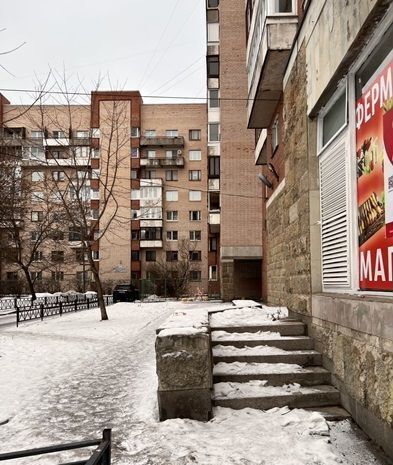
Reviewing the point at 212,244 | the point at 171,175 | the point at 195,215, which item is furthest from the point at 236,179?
the point at 171,175

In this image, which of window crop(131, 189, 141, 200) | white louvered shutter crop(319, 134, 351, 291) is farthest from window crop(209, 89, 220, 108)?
white louvered shutter crop(319, 134, 351, 291)

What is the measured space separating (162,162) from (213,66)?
18287 millimetres

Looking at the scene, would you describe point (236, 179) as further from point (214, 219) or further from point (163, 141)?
point (163, 141)

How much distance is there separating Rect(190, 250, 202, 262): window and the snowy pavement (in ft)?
133

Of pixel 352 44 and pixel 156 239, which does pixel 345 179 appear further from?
pixel 156 239

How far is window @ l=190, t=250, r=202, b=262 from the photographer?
49.1m

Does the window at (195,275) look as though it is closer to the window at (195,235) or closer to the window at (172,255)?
the window at (172,255)

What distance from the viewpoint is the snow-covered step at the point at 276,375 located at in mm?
5676

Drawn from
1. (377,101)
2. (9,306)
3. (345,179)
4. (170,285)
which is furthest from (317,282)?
(170,285)

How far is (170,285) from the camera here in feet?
129

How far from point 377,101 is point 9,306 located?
25628 millimetres

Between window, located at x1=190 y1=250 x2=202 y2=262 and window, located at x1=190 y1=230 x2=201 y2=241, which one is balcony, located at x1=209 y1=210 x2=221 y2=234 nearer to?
window, located at x1=190 y1=250 x2=202 y2=262

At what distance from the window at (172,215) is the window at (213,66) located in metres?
19.7

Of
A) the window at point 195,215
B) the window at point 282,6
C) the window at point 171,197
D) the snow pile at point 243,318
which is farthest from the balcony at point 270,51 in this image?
the window at point 171,197
